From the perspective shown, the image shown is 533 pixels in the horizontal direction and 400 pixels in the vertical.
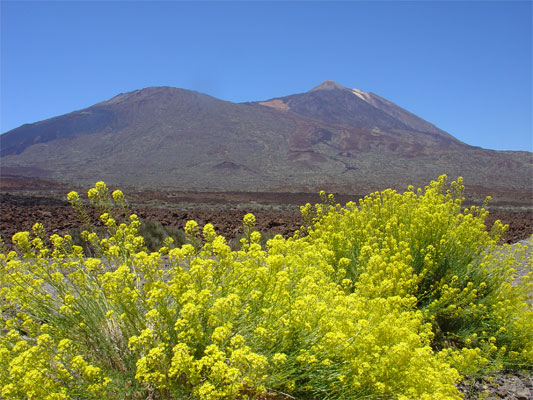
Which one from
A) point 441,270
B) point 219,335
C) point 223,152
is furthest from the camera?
point 223,152

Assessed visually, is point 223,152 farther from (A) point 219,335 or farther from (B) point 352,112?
(B) point 352,112

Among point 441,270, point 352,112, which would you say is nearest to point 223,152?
point 441,270

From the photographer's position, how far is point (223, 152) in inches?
2992

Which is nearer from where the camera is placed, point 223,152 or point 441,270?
point 441,270

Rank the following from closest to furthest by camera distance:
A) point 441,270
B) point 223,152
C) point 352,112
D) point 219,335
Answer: point 219,335 → point 441,270 → point 223,152 → point 352,112

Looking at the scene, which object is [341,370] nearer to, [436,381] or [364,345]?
[364,345]

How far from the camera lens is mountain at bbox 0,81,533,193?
5456cm

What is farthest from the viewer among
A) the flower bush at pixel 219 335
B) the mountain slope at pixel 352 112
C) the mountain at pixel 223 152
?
the mountain slope at pixel 352 112

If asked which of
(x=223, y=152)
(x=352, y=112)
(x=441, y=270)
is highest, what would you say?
(x=352, y=112)

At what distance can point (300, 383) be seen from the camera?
106 inches

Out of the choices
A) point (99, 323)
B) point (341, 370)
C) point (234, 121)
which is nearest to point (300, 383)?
point (341, 370)

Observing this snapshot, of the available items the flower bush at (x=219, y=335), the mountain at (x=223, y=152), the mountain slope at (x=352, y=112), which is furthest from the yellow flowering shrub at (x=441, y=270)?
the mountain slope at (x=352, y=112)

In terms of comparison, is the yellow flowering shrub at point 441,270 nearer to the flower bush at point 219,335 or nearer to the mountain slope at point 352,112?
the flower bush at point 219,335

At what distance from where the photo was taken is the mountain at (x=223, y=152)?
54562 mm
